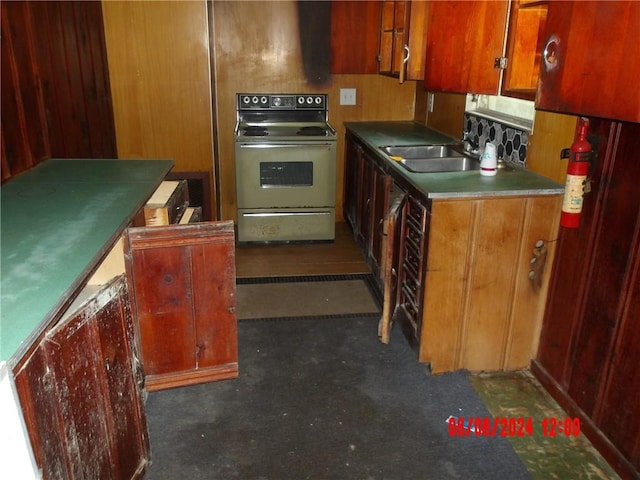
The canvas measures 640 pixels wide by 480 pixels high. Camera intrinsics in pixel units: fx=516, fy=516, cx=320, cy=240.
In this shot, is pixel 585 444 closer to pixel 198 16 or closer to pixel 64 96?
pixel 64 96

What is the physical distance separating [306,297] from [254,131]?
58.5 inches

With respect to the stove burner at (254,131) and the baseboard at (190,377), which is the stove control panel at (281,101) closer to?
the stove burner at (254,131)

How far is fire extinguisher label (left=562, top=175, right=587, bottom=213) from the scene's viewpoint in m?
1.83

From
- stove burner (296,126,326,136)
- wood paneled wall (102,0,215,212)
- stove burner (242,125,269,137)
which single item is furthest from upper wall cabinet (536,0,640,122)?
wood paneled wall (102,0,215,212)

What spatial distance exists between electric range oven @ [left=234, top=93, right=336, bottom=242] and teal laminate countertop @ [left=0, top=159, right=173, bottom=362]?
42.9 inches

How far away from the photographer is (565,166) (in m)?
2.13

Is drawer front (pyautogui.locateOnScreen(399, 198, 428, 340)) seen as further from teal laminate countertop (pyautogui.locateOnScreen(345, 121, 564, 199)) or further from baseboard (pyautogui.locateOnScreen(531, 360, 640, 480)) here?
baseboard (pyautogui.locateOnScreen(531, 360, 640, 480))

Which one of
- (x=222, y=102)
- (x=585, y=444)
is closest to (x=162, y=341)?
(x=585, y=444)

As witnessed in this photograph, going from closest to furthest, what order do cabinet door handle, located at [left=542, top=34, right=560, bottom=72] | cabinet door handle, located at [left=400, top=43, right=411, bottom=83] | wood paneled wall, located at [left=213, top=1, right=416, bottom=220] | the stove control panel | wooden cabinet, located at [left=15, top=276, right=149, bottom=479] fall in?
1. wooden cabinet, located at [left=15, top=276, right=149, bottom=479]
2. cabinet door handle, located at [left=542, top=34, right=560, bottom=72]
3. cabinet door handle, located at [left=400, top=43, right=411, bottom=83]
4. wood paneled wall, located at [left=213, top=1, right=416, bottom=220]
5. the stove control panel

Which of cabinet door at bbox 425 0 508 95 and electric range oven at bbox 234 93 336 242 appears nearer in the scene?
cabinet door at bbox 425 0 508 95

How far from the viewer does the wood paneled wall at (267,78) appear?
3908 millimetres

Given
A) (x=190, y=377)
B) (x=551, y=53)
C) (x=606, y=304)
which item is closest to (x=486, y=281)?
(x=606, y=304)

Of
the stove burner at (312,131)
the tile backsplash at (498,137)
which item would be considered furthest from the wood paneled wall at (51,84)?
the tile backsplash at (498,137)
